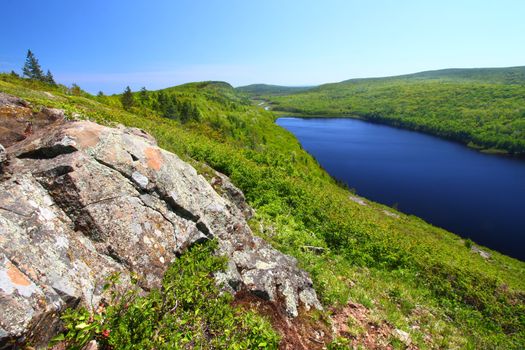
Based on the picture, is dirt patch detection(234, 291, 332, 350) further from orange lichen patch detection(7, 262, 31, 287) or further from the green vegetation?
orange lichen patch detection(7, 262, 31, 287)

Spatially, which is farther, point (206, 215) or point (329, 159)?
point (329, 159)

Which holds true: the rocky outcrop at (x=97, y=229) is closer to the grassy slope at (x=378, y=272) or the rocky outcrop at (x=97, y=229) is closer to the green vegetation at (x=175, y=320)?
the green vegetation at (x=175, y=320)

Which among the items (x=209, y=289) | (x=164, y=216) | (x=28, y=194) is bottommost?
(x=209, y=289)

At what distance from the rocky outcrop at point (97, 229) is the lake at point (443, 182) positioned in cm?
5644

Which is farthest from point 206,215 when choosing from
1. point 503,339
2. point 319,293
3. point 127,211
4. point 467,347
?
point 503,339

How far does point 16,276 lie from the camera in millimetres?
4949

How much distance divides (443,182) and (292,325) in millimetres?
87336

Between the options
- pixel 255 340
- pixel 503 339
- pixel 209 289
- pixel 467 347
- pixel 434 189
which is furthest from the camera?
pixel 434 189

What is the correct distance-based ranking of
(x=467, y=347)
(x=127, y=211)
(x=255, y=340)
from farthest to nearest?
(x=467, y=347) < (x=127, y=211) < (x=255, y=340)

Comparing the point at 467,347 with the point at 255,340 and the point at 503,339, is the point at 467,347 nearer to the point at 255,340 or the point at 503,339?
the point at 503,339

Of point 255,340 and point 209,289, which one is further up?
point 209,289

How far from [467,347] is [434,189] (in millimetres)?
73494

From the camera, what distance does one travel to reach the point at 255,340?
6.62m

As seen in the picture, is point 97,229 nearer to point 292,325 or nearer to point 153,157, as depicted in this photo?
point 153,157
